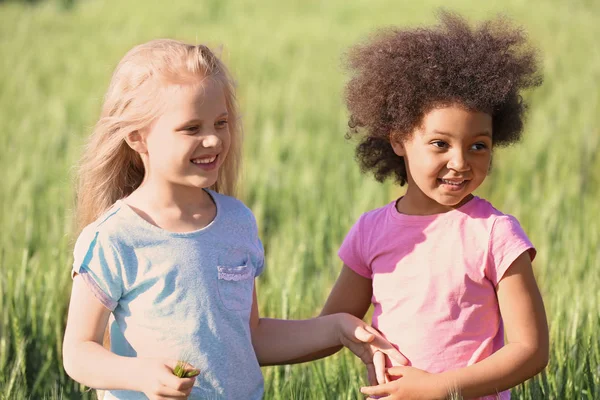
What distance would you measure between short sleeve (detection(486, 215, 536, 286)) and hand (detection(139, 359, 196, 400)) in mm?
676

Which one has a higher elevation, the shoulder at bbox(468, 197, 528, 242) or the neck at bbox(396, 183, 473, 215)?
the neck at bbox(396, 183, 473, 215)

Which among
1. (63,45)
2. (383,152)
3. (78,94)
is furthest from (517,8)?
(383,152)

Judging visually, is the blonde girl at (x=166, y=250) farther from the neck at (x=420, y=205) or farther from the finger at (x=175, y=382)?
the neck at (x=420, y=205)

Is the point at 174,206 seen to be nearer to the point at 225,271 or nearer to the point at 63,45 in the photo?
the point at 225,271

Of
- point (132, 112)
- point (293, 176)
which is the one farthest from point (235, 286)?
point (293, 176)

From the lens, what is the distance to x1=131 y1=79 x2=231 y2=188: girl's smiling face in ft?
6.85

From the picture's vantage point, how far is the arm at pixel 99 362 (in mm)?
1909

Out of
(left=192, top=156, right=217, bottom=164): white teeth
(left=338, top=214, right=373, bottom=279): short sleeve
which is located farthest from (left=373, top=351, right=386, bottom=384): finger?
(left=192, top=156, right=217, bottom=164): white teeth

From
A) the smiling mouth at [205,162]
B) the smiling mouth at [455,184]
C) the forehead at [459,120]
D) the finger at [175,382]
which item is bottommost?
the finger at [175,382]

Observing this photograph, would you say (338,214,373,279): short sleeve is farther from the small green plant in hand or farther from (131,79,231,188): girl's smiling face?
the small green plant in hand

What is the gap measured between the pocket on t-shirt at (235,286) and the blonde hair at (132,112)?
11.7 inches

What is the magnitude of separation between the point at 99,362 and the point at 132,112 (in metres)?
0.56

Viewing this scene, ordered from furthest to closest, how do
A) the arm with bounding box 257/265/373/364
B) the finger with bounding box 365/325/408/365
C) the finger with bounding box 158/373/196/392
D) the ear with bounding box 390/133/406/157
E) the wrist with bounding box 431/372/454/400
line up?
the arm with bounding box 257/265/373/364, the ear with bounding box 390/133/406/157, the finger with bounding box 365/325/408/365, the wrist with bounding box 431/372/454/400, the finger with bounding box 158/373/196/392

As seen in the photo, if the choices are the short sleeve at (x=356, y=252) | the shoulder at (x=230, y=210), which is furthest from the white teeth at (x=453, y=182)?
the shoulder at (x=230, y=210)
